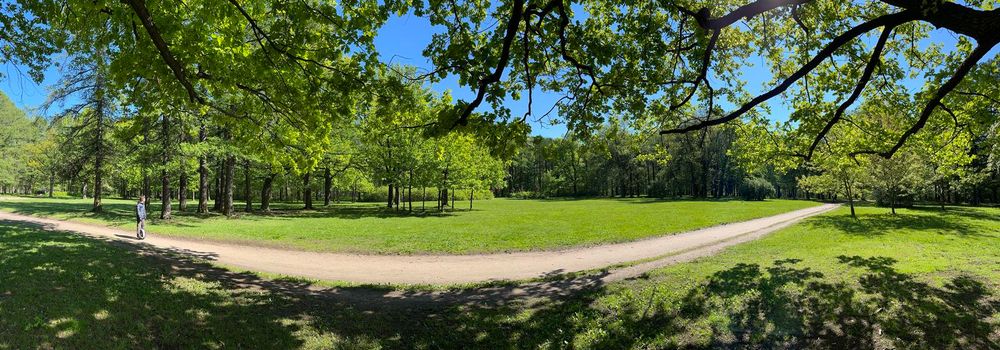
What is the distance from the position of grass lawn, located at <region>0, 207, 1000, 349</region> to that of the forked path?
1501 mm

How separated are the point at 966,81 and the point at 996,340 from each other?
5.90 metres

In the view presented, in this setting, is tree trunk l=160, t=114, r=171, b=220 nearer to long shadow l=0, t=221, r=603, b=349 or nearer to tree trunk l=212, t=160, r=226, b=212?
tree trunk l=212, t=160, r=226, b=212

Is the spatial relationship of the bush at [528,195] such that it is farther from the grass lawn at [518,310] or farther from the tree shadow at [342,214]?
the grass lawn at [518,310]

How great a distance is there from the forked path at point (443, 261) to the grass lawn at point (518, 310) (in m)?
1.50

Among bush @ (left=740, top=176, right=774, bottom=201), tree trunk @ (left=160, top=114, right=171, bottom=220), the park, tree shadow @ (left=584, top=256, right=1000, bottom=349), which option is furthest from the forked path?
bush @ (left=740, top=176, right=774, bottom=201)

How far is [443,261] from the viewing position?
12641 mm

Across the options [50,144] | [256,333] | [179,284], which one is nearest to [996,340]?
[256,333]

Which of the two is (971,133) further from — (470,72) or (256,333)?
(256,333)

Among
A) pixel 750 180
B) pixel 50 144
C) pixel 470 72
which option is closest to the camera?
pixel 470 72

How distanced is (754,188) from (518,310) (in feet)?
A: 200

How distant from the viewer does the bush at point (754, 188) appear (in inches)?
2296

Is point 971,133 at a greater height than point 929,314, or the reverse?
point 971,133

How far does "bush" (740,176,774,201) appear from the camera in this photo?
2296 inches

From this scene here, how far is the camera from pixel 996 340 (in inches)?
209
